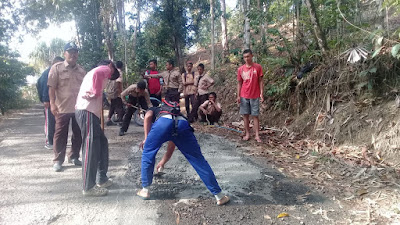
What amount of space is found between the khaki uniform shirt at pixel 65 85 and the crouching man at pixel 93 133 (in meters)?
0.75

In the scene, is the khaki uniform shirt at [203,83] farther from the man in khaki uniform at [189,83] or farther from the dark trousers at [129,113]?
the dark trousers at [129,113]

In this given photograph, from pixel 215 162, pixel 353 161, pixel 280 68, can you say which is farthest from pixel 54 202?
pixel 280 68

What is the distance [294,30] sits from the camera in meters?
7.83

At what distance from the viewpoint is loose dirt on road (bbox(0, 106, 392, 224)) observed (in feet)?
10.2

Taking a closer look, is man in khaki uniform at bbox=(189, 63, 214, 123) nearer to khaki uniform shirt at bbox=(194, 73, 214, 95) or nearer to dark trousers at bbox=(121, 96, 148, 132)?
khaki uniform shirt at bbox=(194, 73, 214, 95)

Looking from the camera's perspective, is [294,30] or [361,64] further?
[294,30]

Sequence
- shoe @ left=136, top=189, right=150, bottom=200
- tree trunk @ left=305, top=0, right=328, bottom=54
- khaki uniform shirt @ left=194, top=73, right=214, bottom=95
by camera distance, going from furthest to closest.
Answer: khaki uniform shirt @ left=194, top=73, right=214, bottom=95 < tree trunk @ left=305, top=0, right=328, bottom=54 < shoe @ left=136, top=189, right=150, bottom=200

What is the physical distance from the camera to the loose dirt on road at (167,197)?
3.12 meters

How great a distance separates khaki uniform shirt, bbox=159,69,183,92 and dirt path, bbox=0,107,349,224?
3.70m

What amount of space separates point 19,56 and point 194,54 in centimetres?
1381

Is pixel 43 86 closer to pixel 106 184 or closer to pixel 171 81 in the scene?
pixel 106 184

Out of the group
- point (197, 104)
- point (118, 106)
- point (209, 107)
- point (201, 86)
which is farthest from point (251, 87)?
point (118, 106)

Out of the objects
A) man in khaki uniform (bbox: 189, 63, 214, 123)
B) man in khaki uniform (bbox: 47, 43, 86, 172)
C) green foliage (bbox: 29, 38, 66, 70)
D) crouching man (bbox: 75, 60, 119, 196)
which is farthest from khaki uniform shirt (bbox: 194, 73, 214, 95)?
green foliage (bbox: 29, 38, 66, 70)

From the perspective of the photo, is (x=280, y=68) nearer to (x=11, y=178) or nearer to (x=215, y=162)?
(x=215, y=162)
